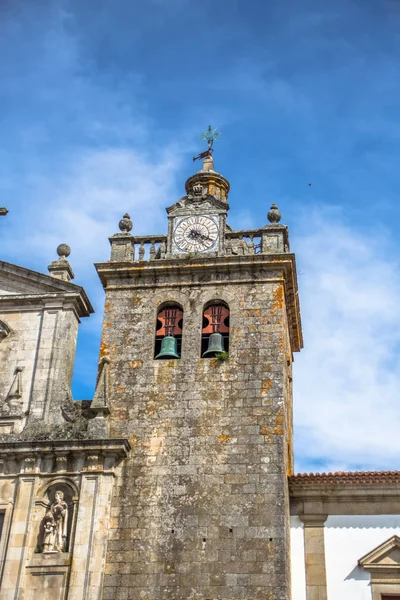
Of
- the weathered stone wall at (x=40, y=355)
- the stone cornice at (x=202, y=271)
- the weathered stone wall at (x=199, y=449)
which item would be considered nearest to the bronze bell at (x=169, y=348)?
the weathered stone wall at (x=199, y=449)

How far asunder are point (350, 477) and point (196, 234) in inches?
246

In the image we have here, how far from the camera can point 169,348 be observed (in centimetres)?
1817

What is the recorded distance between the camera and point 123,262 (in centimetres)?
1939

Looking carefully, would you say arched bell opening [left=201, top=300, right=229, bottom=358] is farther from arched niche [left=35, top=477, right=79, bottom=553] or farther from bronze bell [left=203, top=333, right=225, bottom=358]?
arched niche [left=35, top=477, right=79, bottom=553]

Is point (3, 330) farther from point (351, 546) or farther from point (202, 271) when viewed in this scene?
point (351, 546)

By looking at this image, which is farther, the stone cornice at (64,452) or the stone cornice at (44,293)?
the stone cornice at (44,293)

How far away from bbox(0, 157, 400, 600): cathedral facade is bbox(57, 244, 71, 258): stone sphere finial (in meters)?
0.29

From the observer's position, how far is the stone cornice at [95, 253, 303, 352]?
1886 cm

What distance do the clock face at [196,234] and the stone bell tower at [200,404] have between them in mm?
28

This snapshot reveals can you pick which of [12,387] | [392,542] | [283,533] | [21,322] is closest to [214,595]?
[283,533]

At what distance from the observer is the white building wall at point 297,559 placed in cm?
1611

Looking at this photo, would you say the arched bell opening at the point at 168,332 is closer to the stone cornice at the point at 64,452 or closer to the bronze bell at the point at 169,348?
the bronze bell at the point at 169,348

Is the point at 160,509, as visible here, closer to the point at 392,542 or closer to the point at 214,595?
the point at 214,595

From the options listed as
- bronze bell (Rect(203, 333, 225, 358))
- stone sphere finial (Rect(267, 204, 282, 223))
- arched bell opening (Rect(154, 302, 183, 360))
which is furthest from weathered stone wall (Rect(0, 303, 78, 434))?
stone sphere finial (Rect(267, 204, 282, 223))
